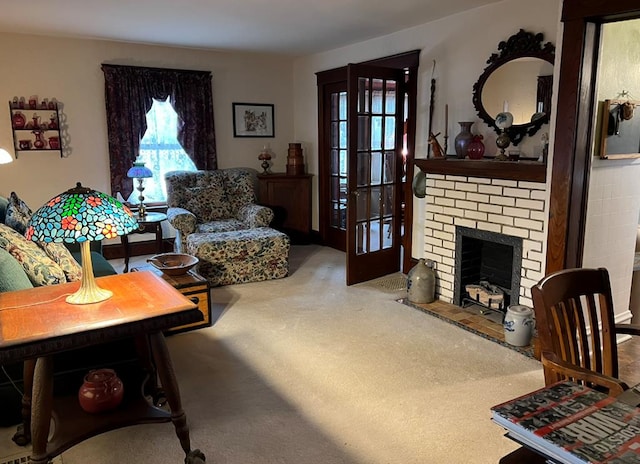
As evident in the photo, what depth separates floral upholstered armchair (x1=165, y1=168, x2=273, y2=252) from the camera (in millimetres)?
4934

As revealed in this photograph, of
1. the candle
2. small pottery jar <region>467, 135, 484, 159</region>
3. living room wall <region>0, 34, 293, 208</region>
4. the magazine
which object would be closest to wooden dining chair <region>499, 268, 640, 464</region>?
the magazine

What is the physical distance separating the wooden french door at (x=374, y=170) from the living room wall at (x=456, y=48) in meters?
0.22

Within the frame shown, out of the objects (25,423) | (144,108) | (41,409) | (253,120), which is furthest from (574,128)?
(144,108)

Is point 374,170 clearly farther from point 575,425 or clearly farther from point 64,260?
point 575,425

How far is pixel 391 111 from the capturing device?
4531 millimetres

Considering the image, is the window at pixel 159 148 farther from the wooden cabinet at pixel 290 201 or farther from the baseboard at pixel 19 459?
the baseboard at pixel 19 459

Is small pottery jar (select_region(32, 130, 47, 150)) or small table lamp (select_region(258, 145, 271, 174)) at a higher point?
small pottery jar (select_region(32, 130, 47, 150))

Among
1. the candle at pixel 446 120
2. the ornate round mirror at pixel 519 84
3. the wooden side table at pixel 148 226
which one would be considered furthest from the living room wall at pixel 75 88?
the ornate round mirror at pixel 519 84

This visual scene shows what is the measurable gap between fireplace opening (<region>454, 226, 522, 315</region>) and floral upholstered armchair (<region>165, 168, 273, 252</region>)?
205 cm

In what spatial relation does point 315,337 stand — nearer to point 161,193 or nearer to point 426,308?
point 426,308

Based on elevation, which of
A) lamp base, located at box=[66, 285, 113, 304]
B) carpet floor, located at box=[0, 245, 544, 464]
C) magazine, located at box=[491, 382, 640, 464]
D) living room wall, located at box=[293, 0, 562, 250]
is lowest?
carpet floor, located at box=[0, 245, 544, 464]

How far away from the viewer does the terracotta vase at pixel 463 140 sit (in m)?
3.75

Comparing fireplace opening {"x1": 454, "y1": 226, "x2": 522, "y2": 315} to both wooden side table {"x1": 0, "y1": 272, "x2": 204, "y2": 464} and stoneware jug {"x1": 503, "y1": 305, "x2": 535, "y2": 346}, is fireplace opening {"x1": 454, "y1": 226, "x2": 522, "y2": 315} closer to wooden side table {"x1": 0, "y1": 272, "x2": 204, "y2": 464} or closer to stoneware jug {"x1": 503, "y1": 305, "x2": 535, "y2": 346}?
stoneware jug {"x1": 503, "y1": 305, "x2": 535, "y2": 346}

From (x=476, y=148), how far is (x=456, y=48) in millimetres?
990
